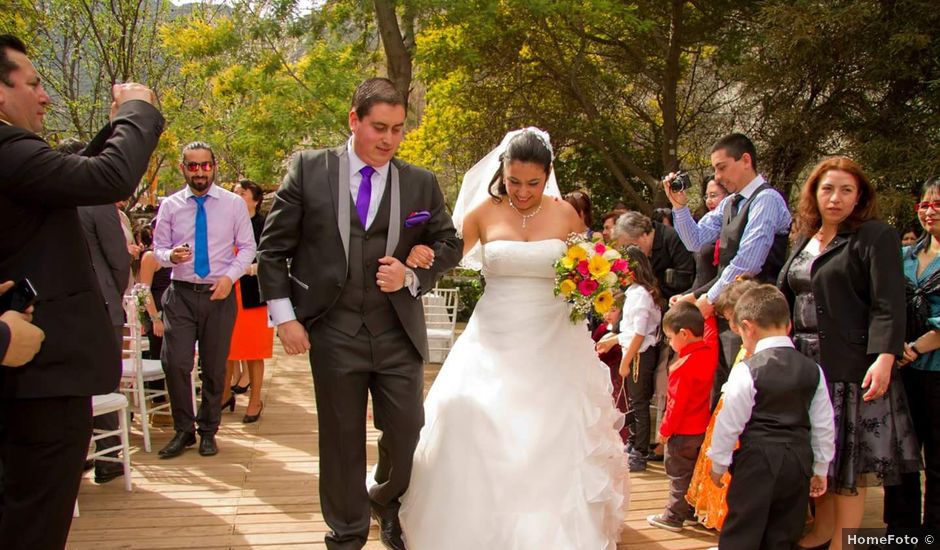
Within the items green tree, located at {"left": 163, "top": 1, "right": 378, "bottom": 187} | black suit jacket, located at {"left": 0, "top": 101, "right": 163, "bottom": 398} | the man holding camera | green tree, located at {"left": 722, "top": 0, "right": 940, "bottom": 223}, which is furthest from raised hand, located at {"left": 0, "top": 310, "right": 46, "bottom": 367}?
green tree, located at {"left": 163, "top": 1, "right": 378, "bottom": 187}

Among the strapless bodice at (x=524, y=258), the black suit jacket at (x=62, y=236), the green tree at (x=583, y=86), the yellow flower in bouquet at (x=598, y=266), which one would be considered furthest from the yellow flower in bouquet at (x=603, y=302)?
the green tree at (x=583, y=86)

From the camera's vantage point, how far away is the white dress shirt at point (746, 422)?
3549 millimetres

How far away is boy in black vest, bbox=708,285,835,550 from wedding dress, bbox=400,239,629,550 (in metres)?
0.62

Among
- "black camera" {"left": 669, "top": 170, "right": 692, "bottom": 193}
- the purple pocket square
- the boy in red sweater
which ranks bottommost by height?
the boy in red sweater

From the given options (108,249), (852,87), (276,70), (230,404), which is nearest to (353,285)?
(108,249)

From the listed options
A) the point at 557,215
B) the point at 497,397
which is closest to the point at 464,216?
the point at 557,215

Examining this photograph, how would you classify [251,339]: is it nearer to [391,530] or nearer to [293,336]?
[391,530]

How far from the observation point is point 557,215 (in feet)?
14.4

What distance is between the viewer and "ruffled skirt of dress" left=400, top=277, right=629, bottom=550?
3631 mm

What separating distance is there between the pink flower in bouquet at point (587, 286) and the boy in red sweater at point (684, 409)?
1.02 m

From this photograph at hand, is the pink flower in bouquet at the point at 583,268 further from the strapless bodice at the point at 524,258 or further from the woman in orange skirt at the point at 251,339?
the woman in orange skirt at the point at 251,339

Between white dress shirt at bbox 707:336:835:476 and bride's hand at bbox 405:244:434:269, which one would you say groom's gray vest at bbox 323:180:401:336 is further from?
white dress shirt at bbox 707:336:835:476

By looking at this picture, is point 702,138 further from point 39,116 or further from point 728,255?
point 39,116

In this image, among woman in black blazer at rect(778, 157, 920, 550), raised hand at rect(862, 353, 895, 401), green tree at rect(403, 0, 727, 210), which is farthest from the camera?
green tree at rect(403, 0, 727, 210)
